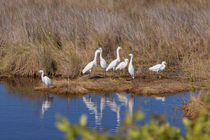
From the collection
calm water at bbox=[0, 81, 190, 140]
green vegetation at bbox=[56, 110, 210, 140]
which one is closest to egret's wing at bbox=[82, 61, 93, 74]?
calm water at bbox=[0, 81, 190, 140]

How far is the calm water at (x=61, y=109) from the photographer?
27.5ft

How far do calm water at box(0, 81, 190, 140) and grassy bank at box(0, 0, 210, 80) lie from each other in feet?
5.49

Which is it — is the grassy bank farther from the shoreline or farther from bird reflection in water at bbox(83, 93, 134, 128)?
bird reflection in water at bbox(83, 93, 134, 128)

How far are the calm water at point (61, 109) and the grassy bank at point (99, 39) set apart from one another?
65.9 inches

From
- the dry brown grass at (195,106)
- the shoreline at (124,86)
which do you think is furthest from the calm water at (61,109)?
the shoreline at (124,86)

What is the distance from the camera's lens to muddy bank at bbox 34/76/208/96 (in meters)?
11.6

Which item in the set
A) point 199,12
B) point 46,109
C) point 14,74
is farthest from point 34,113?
point 199,12

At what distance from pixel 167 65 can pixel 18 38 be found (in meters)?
Result: 4.59

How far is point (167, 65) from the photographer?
1450 cm

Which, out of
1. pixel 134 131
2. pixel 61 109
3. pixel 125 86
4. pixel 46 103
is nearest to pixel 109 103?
pixel 61 109

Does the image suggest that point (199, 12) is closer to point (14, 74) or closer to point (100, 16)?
point (100, 16)

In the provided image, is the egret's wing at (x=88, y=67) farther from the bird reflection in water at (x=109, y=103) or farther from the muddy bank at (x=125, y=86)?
the bird reflection in water at (x=109, y=103)

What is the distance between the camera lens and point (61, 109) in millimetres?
9953

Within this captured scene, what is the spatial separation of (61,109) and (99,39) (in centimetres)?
542
